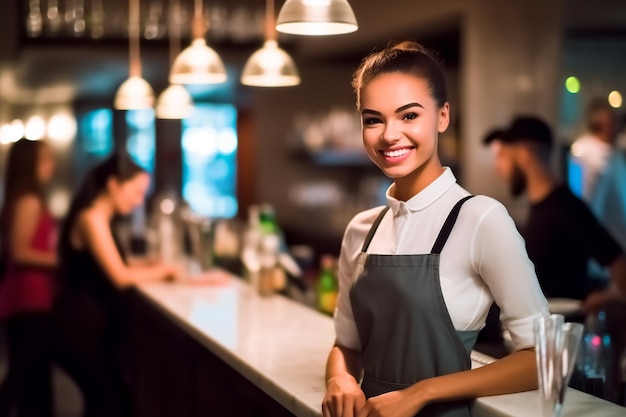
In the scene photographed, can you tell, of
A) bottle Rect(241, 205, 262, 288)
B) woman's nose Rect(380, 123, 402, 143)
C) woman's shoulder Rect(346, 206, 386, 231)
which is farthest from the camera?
bottle Rect(241, 205, 262, 288)

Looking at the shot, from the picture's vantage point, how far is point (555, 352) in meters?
1.69

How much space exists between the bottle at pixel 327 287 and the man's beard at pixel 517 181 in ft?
3.69

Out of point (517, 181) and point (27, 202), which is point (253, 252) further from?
point (27, 202)

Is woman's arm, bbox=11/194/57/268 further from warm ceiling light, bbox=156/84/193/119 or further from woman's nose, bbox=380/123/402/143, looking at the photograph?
woman's nose, bbox=380/123/402/143

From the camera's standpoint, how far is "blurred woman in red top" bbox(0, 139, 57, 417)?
509 cm

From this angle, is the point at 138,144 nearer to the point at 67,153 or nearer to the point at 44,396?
the point at 67,153

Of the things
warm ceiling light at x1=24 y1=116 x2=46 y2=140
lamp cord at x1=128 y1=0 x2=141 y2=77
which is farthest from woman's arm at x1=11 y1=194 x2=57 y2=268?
warm ceiling light at x1=24 y1=116 x2=46 y2=140

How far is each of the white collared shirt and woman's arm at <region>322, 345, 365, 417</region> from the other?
Answer: 23 cm

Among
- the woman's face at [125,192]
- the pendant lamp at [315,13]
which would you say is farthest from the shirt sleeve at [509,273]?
the woman's face at [125,192]

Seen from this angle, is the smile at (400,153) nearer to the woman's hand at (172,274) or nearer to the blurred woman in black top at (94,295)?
the blurred woman in black top at (94,295)

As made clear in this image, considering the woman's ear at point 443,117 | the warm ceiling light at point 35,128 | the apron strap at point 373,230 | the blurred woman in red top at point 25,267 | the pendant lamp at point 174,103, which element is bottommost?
the blurred woman in red top at point 25,267

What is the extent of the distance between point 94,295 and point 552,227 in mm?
2210

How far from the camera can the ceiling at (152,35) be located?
21.0ft

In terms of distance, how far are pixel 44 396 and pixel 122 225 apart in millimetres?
2956
